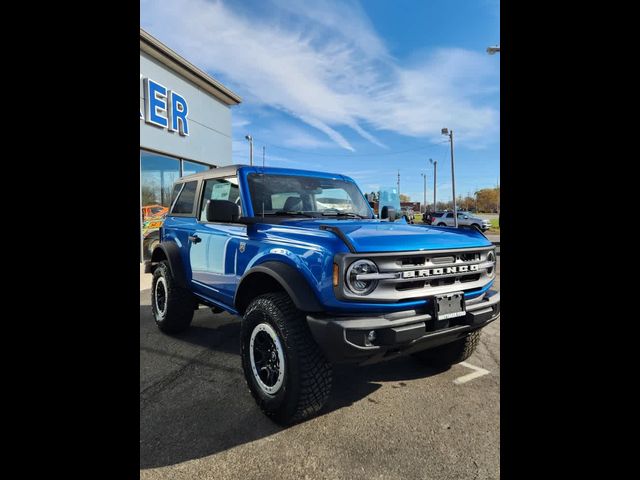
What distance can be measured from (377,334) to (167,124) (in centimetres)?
1017

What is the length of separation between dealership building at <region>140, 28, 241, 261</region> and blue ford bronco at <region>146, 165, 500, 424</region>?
7.28 meters

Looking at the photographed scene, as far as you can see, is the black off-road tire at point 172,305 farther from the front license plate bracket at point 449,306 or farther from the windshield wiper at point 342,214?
the front license plate bracket at point 449,306

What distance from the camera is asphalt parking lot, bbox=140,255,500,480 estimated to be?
2.01m

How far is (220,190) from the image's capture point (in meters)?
3.83

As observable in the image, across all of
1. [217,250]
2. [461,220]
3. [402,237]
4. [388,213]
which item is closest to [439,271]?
[402,237]

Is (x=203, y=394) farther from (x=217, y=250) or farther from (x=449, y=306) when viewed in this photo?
(x=449, y=306)

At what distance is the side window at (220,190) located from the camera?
138 inches
